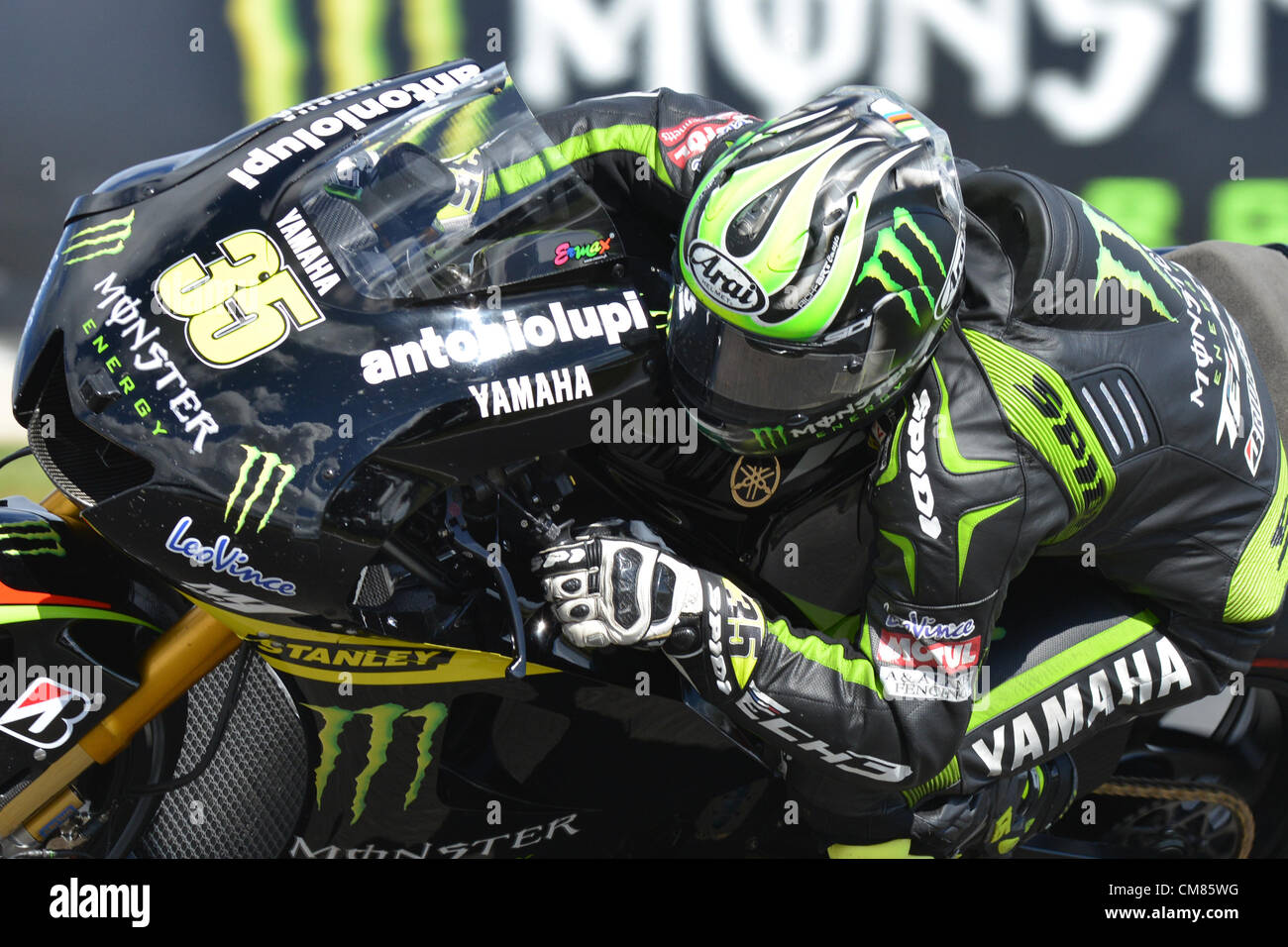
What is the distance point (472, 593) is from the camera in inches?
91.7

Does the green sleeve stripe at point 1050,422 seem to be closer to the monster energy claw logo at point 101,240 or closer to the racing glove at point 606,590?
the racing glove at point 606,590

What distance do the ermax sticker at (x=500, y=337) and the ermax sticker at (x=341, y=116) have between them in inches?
14.9

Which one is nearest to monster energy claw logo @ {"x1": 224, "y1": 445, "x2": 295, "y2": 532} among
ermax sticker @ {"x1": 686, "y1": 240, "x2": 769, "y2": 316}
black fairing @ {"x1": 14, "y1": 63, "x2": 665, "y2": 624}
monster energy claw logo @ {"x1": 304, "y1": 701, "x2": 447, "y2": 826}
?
black fairing @ {"x1": 14, "y1": 63, "x2": 665, "y2": 624}

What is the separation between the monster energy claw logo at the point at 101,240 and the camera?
84.0 inches

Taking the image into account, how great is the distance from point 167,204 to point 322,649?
77 centimetres

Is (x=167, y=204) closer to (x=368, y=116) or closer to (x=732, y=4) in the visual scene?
(x=368, y=116)

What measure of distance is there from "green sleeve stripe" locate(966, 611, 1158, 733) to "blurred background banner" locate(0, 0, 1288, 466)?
3408 millimetres

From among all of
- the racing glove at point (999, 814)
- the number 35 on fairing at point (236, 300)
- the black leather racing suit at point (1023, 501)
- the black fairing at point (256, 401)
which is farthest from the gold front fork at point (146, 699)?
the racing glove at point (999, 814)

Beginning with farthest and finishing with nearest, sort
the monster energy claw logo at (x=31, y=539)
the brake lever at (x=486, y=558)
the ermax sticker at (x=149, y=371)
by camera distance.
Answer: the monster energy claw logo at (x=31, y=539), the brake lever at (x=486, y=558), the ermax sticker at (x=149, y=371)

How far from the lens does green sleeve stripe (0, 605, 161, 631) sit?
239 cm

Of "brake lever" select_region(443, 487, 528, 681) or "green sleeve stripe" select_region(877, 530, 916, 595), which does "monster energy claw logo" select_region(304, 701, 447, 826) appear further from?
"green sleeve stripe" select_region(877, 530, 916, 595)
